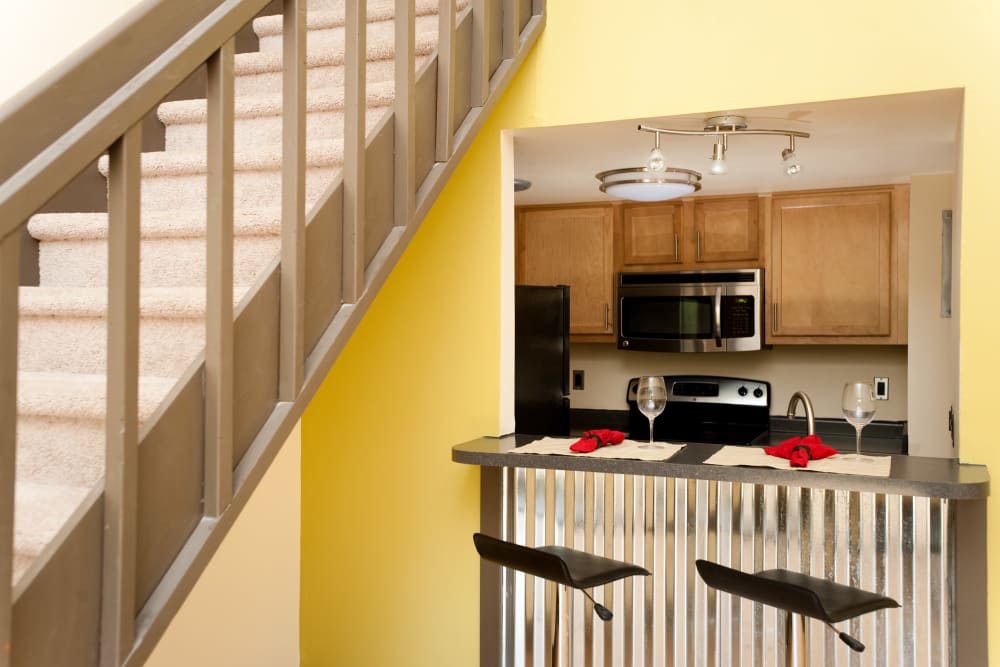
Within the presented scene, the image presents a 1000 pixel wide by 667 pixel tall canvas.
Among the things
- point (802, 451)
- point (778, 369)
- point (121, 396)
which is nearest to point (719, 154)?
point (802, 451)

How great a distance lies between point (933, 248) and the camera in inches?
149

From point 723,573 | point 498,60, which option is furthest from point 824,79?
point 723,573

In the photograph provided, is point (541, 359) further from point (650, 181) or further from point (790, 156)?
point (790, 156)

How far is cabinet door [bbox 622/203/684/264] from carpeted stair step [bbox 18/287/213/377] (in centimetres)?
331

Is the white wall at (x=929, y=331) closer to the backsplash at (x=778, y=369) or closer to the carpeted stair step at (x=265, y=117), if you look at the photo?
the backsplash at (x=778, y=369)

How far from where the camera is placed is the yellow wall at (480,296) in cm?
234

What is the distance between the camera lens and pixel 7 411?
101 cm

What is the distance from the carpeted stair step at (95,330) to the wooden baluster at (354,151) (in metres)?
0.29

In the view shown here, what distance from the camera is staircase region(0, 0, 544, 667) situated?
116 centimetres

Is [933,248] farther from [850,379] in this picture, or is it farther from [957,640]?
[957,640]

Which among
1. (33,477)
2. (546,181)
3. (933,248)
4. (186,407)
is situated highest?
(546,181)

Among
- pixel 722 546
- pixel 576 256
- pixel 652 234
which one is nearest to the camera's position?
pixel 722 546

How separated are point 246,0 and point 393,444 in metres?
1.86

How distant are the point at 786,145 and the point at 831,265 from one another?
134cm
